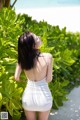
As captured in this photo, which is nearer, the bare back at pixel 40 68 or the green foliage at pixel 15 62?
the bare back at pixel 40 68

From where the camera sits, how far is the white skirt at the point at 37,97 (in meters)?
4.30

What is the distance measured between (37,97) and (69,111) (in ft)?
4.90

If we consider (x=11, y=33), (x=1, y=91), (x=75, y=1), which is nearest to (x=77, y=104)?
A: (x=11, y=33)

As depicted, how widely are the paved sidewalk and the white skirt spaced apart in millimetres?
1134

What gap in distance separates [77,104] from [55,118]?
705mm

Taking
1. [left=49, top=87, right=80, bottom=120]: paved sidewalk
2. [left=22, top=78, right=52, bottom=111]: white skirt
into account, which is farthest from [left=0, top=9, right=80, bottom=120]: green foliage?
[left=22, top=78, right=52, bottom=111]: white skirt

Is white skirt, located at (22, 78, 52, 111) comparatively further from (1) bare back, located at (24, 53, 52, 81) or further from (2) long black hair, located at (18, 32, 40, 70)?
(2) long black hair, located at (18, 32, 40, 70)

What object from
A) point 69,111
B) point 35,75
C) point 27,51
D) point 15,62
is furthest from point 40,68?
point 69,111

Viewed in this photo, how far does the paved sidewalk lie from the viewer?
17.9 ft

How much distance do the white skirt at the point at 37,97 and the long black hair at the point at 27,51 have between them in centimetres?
19

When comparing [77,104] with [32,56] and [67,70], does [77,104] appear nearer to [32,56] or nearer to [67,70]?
[67,70]

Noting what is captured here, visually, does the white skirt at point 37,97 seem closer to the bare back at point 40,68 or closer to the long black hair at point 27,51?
the bare back at point 40,68

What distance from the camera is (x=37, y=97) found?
14.1ft

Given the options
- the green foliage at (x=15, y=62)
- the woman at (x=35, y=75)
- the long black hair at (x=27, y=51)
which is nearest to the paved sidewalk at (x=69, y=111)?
the green foliage at (x=15, y=62)
